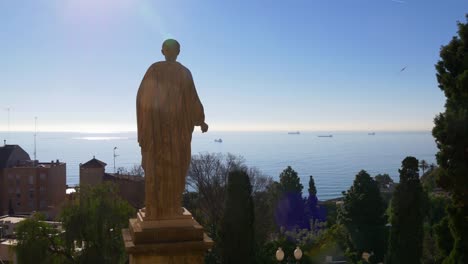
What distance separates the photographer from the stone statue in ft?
19.1

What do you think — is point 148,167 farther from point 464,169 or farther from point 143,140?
point 464,169

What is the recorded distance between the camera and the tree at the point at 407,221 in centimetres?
1781

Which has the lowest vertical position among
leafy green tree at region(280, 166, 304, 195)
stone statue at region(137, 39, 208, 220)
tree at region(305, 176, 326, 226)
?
tree at region(305, 176, 326, 226)

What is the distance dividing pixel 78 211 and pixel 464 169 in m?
12.9

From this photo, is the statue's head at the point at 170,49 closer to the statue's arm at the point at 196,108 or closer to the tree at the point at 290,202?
the statue's arm at the point at 196,108

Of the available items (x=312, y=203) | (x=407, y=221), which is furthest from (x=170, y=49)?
(x=312, y=203)

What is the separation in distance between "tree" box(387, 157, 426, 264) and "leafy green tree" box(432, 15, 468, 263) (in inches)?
169

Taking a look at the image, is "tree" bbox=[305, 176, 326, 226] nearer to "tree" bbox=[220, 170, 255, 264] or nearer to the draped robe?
"tree" bbox=[220, 170, 255, 264]

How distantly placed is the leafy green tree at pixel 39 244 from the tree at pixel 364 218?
14986mm

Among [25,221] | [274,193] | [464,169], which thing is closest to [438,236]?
[464,169]

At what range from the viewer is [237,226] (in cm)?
1812

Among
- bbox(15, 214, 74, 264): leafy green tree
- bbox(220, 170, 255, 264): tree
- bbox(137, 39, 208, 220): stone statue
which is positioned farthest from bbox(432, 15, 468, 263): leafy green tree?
bbox(15, 214, 74, 264): leafy green tree

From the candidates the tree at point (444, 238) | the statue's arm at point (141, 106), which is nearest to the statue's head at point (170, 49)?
the statue's arm at point (141, 106)

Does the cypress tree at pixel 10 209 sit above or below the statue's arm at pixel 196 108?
below
